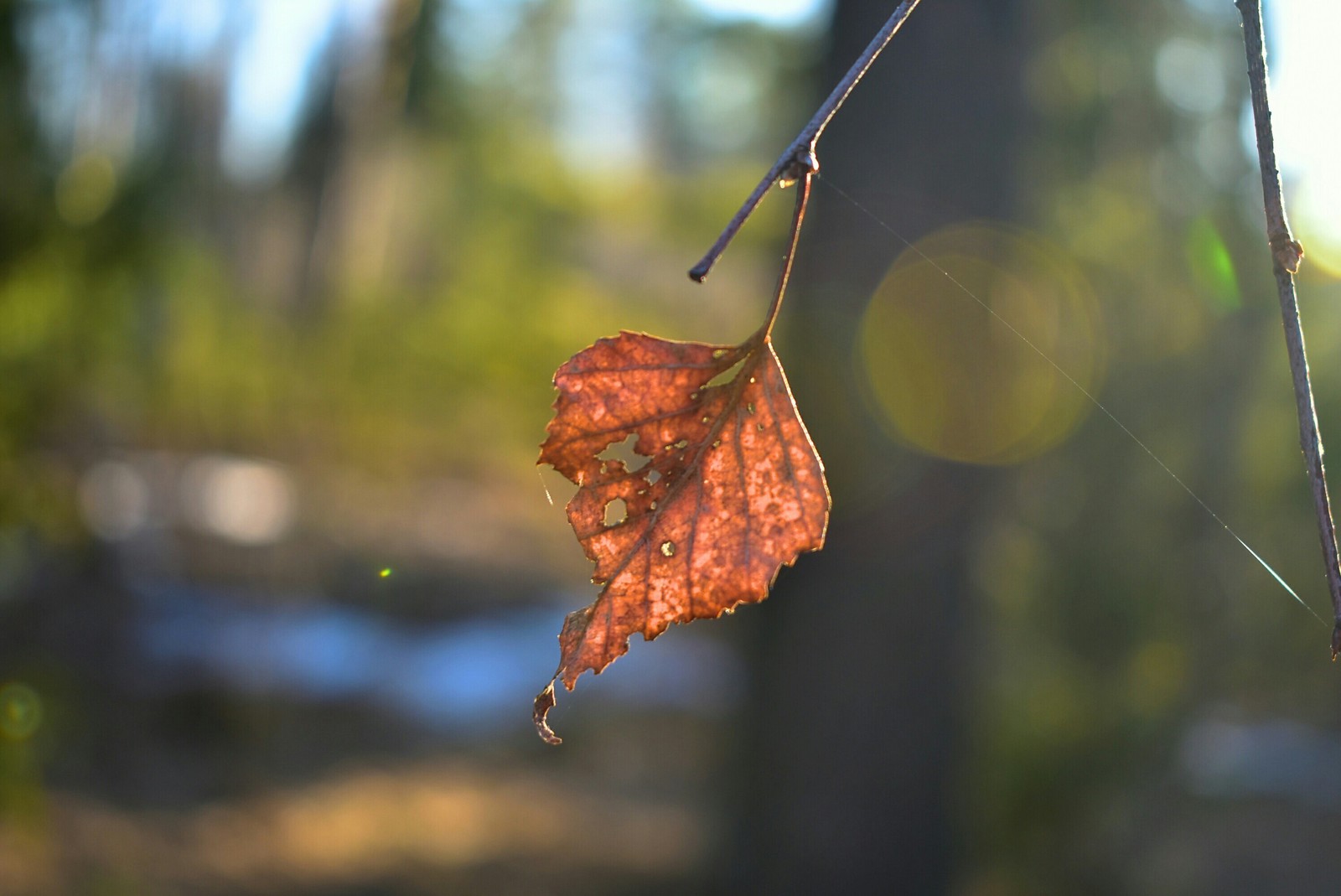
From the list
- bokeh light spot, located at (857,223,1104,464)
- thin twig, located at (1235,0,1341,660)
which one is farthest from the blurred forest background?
thin twig, located at (1235,0,1341,660)

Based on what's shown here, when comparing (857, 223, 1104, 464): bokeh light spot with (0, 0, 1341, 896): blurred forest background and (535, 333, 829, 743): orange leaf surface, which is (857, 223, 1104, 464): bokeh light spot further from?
(535, 333, 829, 743): orange leaf surface

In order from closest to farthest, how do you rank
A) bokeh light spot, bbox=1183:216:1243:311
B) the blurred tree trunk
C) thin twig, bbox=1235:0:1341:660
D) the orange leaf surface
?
thin twig, bbox=1235:0:1341:660, the orange leaf surface, the blurred tree trunk, bokeh light spot, bbox=1183:216:1243:311

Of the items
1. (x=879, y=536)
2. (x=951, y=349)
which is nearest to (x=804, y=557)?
(x=879, y=536)

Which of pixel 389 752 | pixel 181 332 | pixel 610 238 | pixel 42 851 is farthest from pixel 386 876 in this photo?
pixel 610 238

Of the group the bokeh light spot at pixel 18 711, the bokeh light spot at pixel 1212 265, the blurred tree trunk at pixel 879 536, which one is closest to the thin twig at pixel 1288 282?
the blurred tree trunk at pixel 879 536

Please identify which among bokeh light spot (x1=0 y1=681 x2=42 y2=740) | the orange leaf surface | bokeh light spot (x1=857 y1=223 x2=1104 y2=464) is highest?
bokeh light spot (x1=857 y1=223 x2=1104 y2=464)

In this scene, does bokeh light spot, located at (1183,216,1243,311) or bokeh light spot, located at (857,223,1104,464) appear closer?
bokeh light spot, located at (857,223,1104,464)

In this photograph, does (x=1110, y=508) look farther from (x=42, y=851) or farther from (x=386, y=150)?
(x=386, y=150)

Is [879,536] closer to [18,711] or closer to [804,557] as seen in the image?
[804,557]
